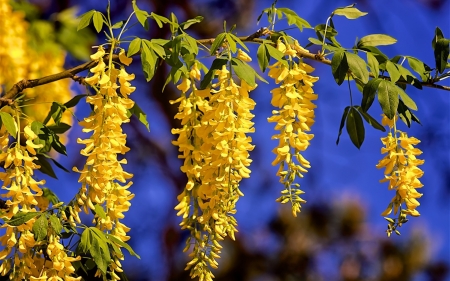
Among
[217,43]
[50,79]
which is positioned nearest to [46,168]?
[50,79]

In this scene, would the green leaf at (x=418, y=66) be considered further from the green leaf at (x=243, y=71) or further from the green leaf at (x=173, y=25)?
the green leaf at (x=173, y=25)

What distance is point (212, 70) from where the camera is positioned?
44.1 inches

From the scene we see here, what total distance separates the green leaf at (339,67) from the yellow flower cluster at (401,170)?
0.15 metres

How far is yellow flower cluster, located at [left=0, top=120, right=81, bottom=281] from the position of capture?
3.78ft

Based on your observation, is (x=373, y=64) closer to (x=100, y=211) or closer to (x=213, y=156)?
(x=213, y=156)

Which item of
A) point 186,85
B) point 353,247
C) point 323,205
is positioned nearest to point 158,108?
point 323,205

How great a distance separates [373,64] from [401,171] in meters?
0.18

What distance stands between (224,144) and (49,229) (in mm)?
313

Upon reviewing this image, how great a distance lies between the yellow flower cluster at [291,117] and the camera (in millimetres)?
1119

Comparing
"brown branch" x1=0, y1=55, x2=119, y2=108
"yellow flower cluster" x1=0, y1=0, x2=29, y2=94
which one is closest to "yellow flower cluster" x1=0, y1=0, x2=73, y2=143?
"yellow flower cluster" x1=0, y1=0, x2=29, y2=94

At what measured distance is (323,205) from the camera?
3.53m

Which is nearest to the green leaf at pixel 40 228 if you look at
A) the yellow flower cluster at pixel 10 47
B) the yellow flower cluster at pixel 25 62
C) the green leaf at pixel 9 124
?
the green leaf at pixel 9 124

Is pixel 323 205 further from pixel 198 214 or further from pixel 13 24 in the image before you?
pixel 198 214

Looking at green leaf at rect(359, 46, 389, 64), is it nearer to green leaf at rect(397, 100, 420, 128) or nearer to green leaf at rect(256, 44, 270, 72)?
green leaf at rect(397, 100, 420, 128)
